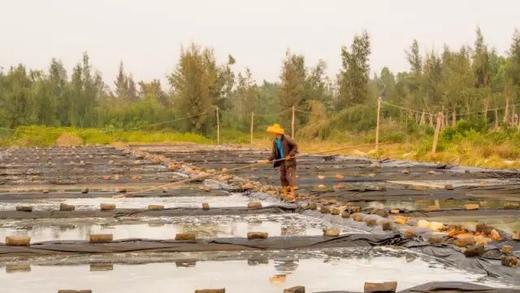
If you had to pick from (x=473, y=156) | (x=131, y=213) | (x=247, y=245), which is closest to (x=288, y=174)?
(x=131, y=213)

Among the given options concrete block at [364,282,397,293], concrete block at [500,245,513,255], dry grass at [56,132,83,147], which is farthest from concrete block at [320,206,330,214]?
dry grass at [56,132,83,147]

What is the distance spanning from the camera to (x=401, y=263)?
16.9ft

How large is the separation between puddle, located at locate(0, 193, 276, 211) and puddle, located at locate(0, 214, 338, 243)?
1094mm

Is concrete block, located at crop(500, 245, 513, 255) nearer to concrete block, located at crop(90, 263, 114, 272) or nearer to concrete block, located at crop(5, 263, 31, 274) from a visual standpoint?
concrete block, located at crop(90, 263, 114, 272)

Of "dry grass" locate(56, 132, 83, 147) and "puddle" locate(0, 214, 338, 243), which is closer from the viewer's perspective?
"puddle" locate(0, 214, 338, 243)

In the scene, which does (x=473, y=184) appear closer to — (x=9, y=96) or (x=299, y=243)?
(x=299, y=243)

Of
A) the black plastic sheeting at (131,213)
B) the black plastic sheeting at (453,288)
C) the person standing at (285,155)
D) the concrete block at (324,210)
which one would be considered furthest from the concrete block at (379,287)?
the person standing at (285,155)

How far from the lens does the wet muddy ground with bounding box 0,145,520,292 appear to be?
4.66 meters

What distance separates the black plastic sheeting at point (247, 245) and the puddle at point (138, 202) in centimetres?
308

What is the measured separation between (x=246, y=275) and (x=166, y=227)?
2.55 metres

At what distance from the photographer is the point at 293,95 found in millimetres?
33812

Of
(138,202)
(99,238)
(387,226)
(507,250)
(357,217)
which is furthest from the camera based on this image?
(138,202)

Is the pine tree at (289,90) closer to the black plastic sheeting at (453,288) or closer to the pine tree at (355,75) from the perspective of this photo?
the pine tree at (355,75)

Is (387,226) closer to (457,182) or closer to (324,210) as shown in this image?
(324,210)
